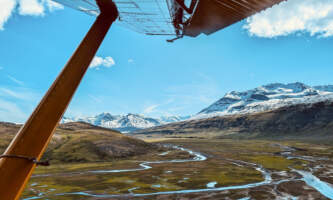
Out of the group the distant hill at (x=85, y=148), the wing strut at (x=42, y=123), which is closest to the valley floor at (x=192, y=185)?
the distant hill at (x=85, y=148)

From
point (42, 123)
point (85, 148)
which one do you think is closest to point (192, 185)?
point (42, 123)

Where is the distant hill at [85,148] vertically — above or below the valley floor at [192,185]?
above

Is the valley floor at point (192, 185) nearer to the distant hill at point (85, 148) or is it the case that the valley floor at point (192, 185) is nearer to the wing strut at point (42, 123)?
the distant hill at point (85, 148)

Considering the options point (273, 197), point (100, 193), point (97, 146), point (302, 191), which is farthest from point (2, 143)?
point (302, 191)

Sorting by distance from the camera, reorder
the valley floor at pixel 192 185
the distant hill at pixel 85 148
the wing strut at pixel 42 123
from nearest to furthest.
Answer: the wing strut at pixel 42 123 → the valley floor at pixel 192 185 → the distant hill at pixel 85 148

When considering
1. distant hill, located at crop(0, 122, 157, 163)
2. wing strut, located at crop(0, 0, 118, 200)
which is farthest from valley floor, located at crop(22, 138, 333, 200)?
wing strut, located at crop(0, 0, 118, 200)

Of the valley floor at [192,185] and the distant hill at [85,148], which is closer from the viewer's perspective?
the valley floor at [192,185]

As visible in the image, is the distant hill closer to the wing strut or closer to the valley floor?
the valley floor

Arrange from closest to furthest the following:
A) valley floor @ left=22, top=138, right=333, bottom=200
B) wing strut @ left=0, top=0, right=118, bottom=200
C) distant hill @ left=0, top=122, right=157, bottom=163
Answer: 1. wing strut @ left=0, top=0, right=118, bottom=200
2. valley floor @ left=22, top=138, right=333, bottom=200
3. distant hill @ left=0, top=122, right=157, bottom=163

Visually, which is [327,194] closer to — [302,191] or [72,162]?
[302,191]
